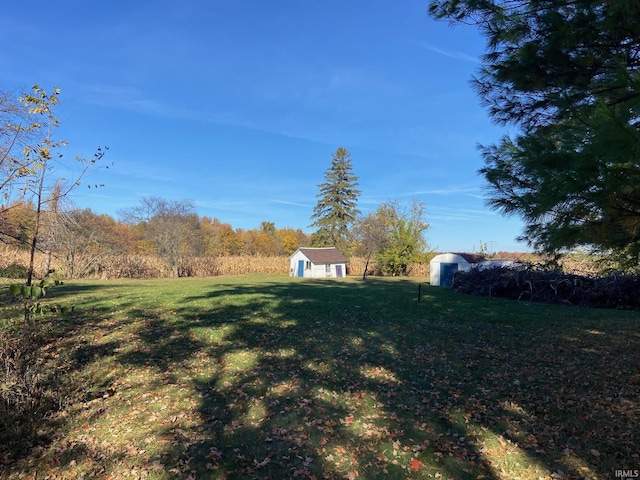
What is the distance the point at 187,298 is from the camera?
10.3m

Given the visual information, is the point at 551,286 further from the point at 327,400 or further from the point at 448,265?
the point at 327,400

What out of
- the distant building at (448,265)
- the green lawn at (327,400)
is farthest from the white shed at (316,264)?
the green lawn at (327,400)

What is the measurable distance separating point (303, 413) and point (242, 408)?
724 mm

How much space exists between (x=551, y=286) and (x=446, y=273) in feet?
24.3

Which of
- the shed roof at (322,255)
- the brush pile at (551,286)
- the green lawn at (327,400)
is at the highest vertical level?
the shed roof at (322,255)

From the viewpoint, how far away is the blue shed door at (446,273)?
21156 millimetres

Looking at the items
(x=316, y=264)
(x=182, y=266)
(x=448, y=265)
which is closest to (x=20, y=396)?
(x=448, y=265)

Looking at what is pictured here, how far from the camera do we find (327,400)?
467cm

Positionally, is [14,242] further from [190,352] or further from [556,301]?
[556,301]

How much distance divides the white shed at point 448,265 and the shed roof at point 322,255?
34.5ft

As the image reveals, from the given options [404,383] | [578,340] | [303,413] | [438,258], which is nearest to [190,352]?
[303,413]

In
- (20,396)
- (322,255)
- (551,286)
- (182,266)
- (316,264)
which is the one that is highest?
(322,255)

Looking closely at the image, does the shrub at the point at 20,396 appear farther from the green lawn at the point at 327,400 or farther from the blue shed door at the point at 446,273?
the blue shed door at the point at 446,273

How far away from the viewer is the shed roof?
30.1 metres
